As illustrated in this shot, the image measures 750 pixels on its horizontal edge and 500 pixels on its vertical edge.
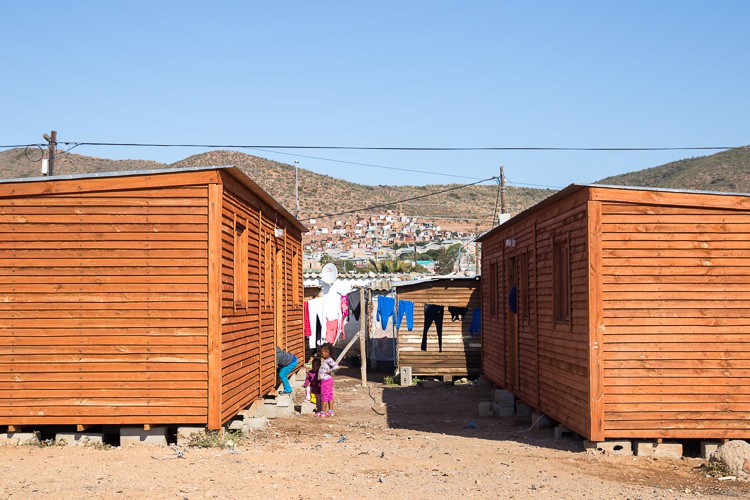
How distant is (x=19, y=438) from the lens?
11.8m

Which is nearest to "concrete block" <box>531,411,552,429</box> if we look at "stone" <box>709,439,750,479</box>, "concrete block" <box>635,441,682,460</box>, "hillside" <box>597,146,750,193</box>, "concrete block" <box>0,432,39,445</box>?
"concrete block" <box>635,441,682,460</box>

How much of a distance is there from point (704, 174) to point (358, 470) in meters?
64.1

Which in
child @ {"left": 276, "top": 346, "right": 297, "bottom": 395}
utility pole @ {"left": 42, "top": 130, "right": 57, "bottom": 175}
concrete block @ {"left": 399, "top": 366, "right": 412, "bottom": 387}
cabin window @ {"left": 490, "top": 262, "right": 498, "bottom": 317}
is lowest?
concrete block @ {"left": 399, "top": 366, "right": 412, "bottom": 387}

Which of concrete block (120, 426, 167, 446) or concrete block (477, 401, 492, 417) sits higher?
concrete block (120, 426, 167, 446)

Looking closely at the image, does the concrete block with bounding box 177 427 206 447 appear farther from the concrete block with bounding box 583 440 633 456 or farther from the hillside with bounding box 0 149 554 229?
the hillside with bounding box 0 149 554 229

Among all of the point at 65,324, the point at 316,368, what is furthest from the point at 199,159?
the point at 65,324

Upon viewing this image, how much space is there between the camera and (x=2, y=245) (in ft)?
38.7

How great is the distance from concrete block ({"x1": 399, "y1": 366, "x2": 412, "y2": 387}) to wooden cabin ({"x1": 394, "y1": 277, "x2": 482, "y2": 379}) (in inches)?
14.4

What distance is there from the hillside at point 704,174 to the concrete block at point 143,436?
173ft

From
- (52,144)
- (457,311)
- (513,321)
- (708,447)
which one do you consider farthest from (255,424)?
(52,144)

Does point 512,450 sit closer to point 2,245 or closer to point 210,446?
point 210,446

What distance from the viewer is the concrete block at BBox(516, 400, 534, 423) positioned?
1619cm

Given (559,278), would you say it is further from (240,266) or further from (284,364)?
(284,364)

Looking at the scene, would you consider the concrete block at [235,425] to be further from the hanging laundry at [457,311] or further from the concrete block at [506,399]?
the hanging laundry at [457,311]
